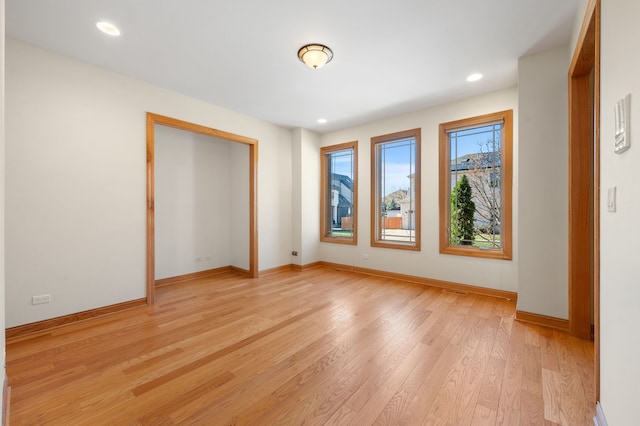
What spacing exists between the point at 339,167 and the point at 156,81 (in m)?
3.30

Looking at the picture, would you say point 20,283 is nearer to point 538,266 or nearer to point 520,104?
point 538,266

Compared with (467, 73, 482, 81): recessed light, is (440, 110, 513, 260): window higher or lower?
lower

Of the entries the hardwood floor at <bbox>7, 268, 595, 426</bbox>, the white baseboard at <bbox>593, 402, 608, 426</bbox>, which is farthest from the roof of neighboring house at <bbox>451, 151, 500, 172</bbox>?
the white baseboard at <bbox>593, 402, 608, 426</bbox>

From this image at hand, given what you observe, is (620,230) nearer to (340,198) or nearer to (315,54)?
(315,54)

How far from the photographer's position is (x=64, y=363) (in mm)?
2020

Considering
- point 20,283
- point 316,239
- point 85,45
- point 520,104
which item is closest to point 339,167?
point 316,239

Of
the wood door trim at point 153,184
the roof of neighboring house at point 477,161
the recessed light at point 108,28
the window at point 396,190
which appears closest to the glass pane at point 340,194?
the window at point 396,190

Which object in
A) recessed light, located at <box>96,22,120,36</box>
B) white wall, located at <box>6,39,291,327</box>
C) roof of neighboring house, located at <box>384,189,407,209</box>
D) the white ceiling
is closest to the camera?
the white ceiling

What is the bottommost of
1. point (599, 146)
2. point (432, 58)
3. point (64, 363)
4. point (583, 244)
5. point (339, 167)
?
point (64, 363)

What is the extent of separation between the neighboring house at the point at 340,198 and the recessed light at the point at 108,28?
386cm

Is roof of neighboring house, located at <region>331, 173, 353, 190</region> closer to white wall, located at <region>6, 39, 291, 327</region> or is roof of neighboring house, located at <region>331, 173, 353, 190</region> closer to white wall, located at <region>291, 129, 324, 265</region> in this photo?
white wall, located at <region>291, 129, 324, 265</region>

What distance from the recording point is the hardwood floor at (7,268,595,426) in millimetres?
1505

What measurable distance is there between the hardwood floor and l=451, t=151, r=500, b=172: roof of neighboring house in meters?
1.85

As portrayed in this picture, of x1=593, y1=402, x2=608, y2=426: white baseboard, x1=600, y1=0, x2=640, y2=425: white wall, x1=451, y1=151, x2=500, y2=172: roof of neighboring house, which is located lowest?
x1=593, y1=402, x2=608, y2=426: white baseboard
